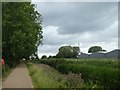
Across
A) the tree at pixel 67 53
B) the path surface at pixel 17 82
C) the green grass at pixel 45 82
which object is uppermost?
the tree at pixel 67 53

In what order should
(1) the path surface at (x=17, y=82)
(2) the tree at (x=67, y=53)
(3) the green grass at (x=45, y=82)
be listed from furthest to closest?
(2) the tree at (x=67, y=53) < (1) the path surface at (x=17, y=82) < (3) the green grass at (x=45, y=82)

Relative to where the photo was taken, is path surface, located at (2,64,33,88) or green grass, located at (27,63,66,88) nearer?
green grass, located at (27,63,66,88)

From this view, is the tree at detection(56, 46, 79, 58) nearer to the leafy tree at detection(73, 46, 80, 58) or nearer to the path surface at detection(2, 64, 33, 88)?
the leafy tree at detection(73, 46, 80, 58)

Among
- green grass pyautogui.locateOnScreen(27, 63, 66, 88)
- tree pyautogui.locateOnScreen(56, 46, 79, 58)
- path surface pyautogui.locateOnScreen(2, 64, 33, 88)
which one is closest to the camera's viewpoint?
green grass pyautogui.locateOnScreen(27, 63, 66, 88)

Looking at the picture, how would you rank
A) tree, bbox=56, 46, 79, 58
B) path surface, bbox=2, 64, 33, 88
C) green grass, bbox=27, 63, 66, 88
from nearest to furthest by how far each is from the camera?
green grass, bbox=27, 63, 66, 88, path surface, bbox=2, 64, 33, 88, tree, bbox=56, 46, 79, 58

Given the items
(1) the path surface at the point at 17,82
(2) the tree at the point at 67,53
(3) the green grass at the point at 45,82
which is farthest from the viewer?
(2) the tree at the point at 67,53

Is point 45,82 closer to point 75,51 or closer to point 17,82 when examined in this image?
point 17,82

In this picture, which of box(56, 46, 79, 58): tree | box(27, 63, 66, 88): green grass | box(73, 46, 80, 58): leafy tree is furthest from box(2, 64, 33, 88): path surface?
box(56, 46, 79, 58): tree

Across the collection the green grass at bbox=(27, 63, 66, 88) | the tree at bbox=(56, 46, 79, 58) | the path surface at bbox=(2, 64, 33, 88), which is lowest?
the path surface at bbox=(2, 64, 33, 88)

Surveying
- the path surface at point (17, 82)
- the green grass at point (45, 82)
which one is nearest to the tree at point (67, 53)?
the path surface at point (17, 82)

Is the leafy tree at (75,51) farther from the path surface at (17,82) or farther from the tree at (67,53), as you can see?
the path surface at (17,82)

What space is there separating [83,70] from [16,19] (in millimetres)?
12951

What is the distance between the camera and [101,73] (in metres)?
25.3

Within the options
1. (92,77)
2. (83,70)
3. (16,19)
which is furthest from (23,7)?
(92,77)
